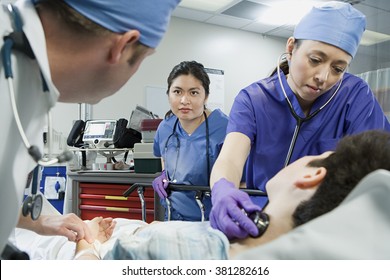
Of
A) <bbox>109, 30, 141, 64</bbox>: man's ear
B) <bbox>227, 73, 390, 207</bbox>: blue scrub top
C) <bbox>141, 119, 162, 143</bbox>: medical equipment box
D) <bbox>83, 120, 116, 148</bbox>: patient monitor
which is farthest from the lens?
<bbox>83, 120, 116, 148</bbox>: patient monitor

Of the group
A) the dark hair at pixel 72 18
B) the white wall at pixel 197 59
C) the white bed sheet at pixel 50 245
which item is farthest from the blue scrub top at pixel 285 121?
the white wall at pixel 197 59

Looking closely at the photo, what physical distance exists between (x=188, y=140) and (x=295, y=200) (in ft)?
4.16

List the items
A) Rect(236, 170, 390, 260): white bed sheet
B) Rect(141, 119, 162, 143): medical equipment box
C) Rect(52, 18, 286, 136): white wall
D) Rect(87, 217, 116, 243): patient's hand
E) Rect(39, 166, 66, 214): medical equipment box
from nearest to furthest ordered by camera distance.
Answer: Rect(236, 170, 390, 260): white bed sheet → Rect(87, 217, 116, 243): patient's hand → Rect(141, 119, 162, 143): medical equipment box → Rect(39, 166, 66, 214): medical equipment box → Rect(52, 18, 286, 136): white wall

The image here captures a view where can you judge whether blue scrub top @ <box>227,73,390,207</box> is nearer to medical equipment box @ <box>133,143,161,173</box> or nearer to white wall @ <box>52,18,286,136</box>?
medical equipment box @ <box>133,143,161,173</box>

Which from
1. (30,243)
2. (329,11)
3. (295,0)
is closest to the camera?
(329,11)

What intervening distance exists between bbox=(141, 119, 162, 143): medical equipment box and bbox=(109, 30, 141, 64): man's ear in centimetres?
164

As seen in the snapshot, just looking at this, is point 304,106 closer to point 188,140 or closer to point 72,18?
point 188,140

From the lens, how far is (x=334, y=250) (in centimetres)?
47

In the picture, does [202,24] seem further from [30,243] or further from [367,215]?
[367,215]

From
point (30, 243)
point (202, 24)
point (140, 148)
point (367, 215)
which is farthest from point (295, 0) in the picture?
point (367, 215)

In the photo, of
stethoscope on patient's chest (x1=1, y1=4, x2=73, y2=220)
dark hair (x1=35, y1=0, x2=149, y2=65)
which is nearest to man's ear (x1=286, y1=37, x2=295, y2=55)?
dark hair (x1=35, y1=0, x2=149, y2=65)

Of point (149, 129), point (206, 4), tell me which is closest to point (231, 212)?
point (149, 129)

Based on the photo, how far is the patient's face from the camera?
774 mm
